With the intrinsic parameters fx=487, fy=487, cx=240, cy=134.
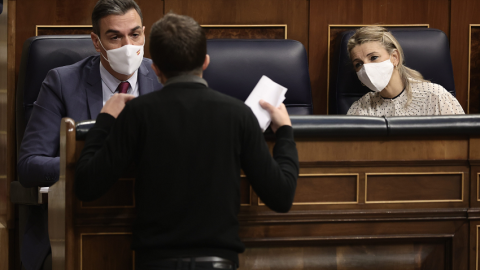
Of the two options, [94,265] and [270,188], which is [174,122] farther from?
[94,265]

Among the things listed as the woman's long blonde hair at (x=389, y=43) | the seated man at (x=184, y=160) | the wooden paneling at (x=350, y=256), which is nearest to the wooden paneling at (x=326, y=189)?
the wooden paneling at (x=350, y=256)

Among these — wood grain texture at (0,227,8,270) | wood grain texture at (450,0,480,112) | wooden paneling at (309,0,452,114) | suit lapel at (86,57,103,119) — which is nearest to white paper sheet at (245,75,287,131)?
suit lapel at (86,57,103,119)

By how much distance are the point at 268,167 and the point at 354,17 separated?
1.57 meters

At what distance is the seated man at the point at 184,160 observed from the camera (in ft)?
2.97

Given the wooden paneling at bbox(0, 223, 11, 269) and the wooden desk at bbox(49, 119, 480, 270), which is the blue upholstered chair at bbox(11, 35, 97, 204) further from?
the wooden desk at bbox(49, 119, 480, 270)

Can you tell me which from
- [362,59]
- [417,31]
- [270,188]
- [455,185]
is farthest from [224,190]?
[417,31]

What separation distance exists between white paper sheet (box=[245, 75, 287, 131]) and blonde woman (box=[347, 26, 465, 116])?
987mm

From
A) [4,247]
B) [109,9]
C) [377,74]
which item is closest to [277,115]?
[109,9]

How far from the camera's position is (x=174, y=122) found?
2.96 feet

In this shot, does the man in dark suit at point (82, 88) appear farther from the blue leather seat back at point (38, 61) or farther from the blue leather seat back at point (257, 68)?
the blue leather seat back at point (257, 68)

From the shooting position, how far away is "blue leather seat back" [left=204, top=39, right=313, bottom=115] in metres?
1.94

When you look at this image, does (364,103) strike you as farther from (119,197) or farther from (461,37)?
(119,197)

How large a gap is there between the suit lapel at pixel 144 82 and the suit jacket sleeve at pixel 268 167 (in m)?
0.81

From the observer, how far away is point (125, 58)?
1613 mm
